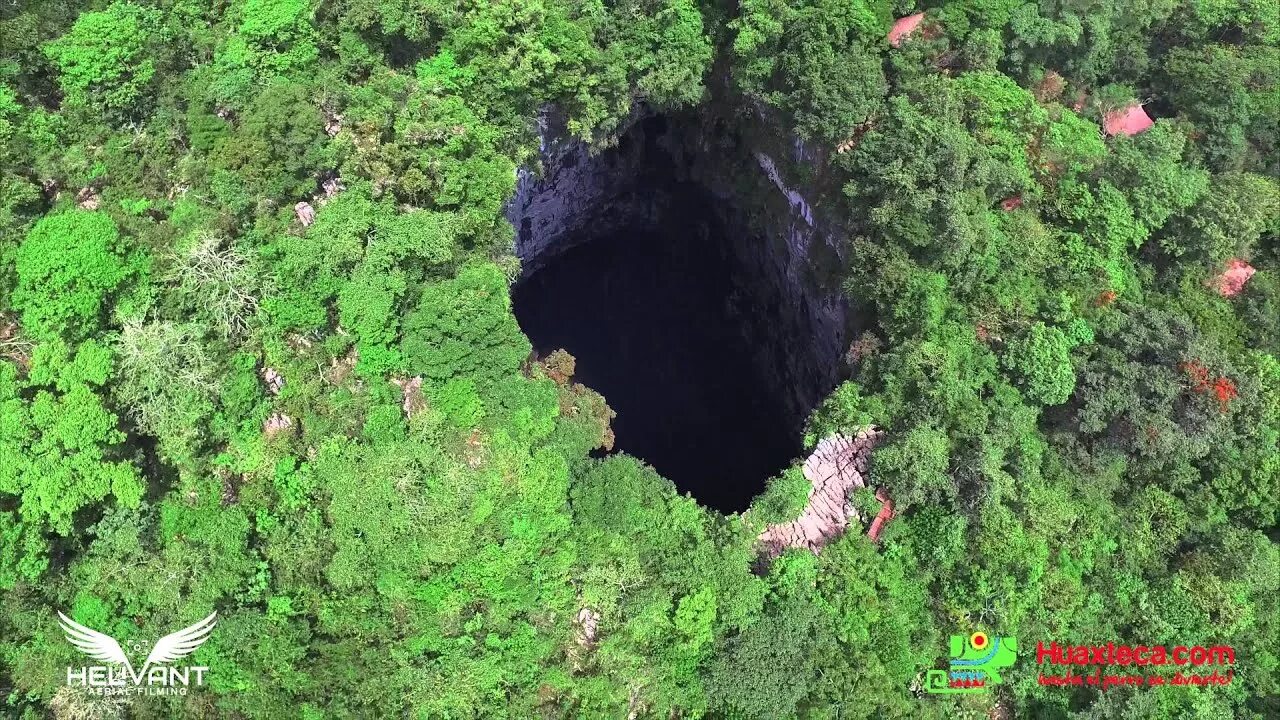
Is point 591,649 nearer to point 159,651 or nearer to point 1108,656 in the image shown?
point 159,651

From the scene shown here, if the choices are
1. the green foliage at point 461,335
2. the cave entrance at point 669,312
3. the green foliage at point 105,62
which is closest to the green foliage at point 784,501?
the green foliage at point 461,335

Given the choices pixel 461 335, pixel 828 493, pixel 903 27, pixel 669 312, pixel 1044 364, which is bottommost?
pixel 669 312

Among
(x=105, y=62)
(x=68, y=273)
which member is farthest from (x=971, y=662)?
(x=105, y=62)

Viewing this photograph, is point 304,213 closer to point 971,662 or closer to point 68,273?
point 68,273

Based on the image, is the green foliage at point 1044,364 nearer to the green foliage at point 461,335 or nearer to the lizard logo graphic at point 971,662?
the lizard logo graphic at point 971,662

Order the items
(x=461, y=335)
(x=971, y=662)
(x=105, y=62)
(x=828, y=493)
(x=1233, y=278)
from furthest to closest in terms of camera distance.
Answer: (x=1233, y=278)
(x=828, y=493)
(x=105, y=62)
(x=971, y=662)
(x=461, y=335)

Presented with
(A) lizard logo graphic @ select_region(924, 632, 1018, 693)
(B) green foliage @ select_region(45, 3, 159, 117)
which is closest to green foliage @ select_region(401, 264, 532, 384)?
(B) green foliage @ select_region(45, 3, 159, 117)

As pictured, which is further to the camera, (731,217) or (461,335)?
(731,217)
